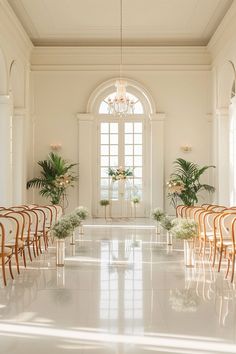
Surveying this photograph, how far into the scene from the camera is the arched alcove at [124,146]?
1575 centimetres

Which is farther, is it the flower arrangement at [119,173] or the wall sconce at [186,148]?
the wall sconce at [186,148]

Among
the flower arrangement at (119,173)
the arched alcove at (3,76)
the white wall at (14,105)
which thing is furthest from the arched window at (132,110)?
the arched alcove at (3,76)

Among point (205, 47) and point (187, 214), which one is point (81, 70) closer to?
point (205, 47)

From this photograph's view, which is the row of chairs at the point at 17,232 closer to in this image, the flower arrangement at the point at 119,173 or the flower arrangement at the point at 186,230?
the flower arrangement at the point at 186,230

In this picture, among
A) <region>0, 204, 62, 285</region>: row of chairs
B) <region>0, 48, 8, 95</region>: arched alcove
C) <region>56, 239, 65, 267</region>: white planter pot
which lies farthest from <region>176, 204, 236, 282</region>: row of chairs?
<region>0, 48, 8, 95</region>: arched alcove

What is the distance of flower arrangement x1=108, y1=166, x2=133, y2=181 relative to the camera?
50.0 feet

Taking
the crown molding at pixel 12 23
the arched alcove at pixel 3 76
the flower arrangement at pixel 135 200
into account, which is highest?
the crown molding at pixel 12 23

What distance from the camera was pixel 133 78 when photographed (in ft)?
51.6

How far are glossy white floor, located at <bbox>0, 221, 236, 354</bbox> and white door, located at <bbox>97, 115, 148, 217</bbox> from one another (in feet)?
27.3

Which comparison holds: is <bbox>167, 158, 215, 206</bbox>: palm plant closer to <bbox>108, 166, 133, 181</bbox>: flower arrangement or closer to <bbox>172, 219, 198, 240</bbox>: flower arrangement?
<bbox>108, 166, 133, 181</bbox>: flower arrangement

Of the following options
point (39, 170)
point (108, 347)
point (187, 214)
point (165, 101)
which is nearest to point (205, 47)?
point (165, 101)

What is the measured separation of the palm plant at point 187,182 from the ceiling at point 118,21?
167 inches

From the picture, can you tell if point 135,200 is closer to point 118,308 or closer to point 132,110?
point 132,110

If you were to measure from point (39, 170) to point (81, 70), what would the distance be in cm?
388
